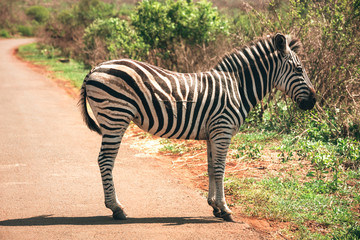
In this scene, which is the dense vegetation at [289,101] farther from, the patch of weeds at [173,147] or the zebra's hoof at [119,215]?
the zebra's hoof at [119,215]

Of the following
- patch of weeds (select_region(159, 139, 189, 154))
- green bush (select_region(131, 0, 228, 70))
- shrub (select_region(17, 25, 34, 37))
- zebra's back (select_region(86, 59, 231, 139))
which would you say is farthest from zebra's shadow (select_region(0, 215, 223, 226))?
shrub (select_region(17, 25, 34, 37))

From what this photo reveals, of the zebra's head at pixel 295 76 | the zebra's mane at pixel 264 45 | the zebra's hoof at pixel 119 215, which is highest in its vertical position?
the zebra's mane at pixel 264 45

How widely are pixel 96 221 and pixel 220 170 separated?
64.5 inches

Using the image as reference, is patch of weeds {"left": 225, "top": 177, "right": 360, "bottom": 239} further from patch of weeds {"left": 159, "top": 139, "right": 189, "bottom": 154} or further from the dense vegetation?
patch of weeds {"left": 159, "top": 139, "right": 189, "bottom": 154}

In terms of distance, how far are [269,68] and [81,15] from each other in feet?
81.1

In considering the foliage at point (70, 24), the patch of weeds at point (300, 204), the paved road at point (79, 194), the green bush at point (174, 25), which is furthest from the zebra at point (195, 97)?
the foliage at point (70, 24)

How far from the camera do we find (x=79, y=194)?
5883 mm

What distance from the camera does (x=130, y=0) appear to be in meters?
68.3

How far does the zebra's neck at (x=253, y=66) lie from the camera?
5402mm

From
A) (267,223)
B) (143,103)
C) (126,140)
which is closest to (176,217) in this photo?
(267,223)

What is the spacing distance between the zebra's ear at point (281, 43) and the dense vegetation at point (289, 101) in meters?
1.67

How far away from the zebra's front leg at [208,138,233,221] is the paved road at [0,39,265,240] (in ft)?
0.54

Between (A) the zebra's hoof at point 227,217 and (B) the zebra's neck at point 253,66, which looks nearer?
(A) the zebra's hoof at point 227,217

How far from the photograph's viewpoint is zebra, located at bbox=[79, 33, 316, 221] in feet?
16.3
